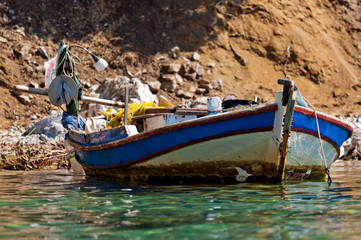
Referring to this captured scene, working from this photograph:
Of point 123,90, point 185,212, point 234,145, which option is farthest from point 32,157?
point 185,212

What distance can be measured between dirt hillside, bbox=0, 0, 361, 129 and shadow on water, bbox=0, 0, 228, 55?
0.04 metres

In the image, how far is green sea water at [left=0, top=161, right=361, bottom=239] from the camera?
127 inches

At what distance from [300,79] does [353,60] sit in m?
3.13

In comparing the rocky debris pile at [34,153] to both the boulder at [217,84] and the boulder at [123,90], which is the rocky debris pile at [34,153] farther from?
the boulder at [217,84]

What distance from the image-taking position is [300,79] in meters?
19.8

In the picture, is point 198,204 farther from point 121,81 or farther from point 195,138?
point 121,81

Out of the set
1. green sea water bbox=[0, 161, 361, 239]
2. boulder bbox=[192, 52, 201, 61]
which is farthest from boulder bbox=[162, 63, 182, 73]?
green sea water bbox=[0, 161, 361, 239]

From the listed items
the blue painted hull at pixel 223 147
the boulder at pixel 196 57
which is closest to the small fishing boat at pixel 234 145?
the blue painted hull at pixel 223 147

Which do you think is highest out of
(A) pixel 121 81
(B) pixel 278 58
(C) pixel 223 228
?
(B) pixel 278 58

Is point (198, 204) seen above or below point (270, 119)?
below

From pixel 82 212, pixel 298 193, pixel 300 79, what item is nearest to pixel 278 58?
pixel 300 79

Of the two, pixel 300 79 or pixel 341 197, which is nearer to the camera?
pixel 341 197

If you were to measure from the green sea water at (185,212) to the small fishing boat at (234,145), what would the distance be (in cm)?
27

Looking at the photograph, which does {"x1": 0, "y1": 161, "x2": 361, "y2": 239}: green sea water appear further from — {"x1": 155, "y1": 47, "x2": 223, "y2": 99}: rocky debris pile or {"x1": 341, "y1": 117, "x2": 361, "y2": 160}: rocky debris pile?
{"x1": 155, "y1": 47, "x2": 223, "y2": 99}: rocky debris pile
